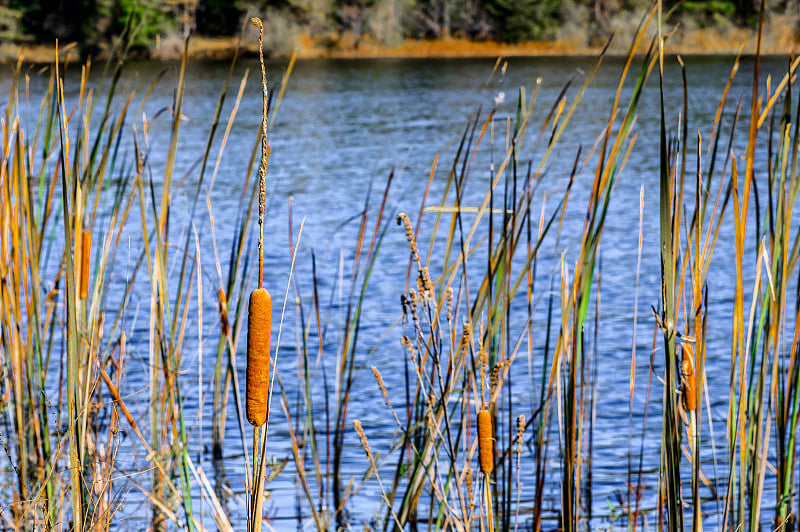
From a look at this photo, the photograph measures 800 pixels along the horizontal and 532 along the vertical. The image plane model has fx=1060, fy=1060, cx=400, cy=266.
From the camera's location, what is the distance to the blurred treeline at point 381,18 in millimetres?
51812

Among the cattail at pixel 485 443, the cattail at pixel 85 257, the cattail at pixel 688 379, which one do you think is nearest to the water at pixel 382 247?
the cattail at pixel 85 257

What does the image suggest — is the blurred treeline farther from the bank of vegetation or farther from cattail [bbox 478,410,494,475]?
cattail [bbox 478,410,494,475]

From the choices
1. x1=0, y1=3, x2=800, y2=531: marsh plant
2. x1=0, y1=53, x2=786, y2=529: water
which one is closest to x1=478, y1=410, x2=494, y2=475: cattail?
x1=0, y1=3, x2=800, y2=531: marsh plant

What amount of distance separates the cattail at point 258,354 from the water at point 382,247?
103 centimetres

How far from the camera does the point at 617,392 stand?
6348mm

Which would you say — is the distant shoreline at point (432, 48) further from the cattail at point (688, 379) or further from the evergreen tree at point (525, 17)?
the cattail at point (688, 379)

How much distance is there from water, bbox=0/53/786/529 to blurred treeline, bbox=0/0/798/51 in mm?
17653

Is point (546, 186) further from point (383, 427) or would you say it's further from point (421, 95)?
point (421, 95)

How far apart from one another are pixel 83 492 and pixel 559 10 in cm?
5519

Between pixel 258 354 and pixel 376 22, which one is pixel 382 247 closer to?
pixel 258 354

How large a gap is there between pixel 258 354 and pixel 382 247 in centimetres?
1022

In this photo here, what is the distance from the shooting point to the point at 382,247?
448 inches

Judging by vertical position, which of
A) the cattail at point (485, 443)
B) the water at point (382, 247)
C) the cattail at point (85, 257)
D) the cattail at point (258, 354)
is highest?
the cattail at point (258, 354)

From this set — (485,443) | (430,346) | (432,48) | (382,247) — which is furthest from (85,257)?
(432,48)
